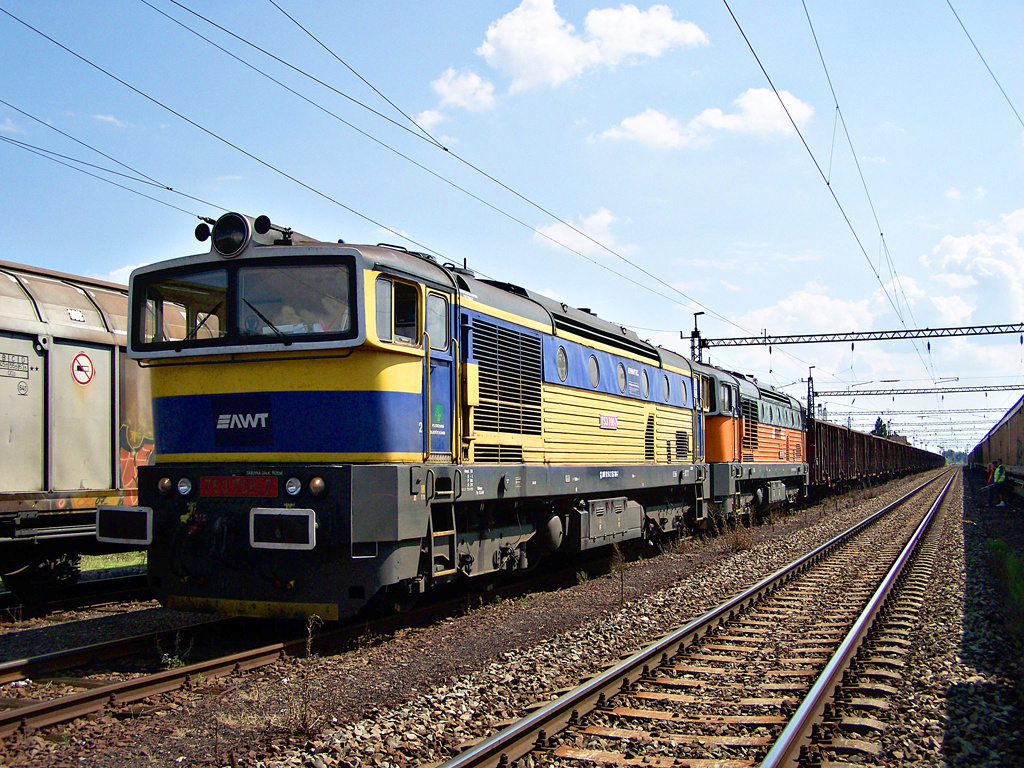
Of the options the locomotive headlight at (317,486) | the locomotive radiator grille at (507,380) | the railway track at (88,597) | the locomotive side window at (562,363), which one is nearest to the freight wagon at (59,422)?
the railway track at (88,597)

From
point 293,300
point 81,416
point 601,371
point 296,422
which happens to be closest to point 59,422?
point 81,416

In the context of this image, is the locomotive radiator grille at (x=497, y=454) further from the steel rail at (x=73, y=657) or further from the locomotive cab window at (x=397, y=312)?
the steel rail at (x=73, y=657)

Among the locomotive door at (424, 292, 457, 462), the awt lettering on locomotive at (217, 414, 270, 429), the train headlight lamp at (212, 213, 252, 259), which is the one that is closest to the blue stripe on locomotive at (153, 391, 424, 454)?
the awt lettering on locomotive at (217, 414, 270, 429)

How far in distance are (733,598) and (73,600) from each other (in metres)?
7.78

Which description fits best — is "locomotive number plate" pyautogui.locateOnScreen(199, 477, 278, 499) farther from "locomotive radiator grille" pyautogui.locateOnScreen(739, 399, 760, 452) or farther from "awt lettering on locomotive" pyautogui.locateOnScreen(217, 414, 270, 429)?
"locomotive radiator grille" pyautogui.locateOnScreen(739, 399, 760, 452)

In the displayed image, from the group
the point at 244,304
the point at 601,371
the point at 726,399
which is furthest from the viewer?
the point at 726,399

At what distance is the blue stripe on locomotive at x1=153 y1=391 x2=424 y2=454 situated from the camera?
6848mm

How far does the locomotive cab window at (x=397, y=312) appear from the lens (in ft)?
22.8

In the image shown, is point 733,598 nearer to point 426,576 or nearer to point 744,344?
point 426,576

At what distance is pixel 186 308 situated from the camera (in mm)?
7527

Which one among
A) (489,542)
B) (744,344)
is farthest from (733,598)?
(744,344)

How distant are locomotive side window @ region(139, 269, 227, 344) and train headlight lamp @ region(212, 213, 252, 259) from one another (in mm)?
203

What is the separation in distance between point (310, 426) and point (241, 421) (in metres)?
0.72

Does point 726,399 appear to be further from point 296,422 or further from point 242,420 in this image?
point 242,420
